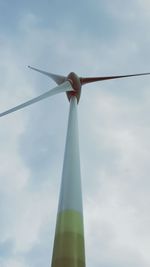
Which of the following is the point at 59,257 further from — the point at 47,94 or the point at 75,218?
the point at 47,94

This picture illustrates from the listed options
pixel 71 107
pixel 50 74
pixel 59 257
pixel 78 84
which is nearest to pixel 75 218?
pixel 59 257

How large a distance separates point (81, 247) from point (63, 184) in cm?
378

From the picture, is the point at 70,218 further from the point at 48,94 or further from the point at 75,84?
the point at 75,84

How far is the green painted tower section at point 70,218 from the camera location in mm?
17739

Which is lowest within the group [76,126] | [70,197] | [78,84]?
[70,197]

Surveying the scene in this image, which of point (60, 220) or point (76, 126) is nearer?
point (60, 220)

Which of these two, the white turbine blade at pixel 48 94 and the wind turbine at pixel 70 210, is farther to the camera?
the white turbine blade at pixel 48 94

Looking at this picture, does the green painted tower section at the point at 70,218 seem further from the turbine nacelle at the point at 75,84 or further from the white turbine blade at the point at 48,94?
the turbine nacelle at the point at 75,84

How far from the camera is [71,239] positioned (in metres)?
18.3

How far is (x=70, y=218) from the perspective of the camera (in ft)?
62.6

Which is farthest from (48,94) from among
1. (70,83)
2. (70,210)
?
(70,210)

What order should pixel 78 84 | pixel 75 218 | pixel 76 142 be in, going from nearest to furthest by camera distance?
pixel 75 218 < pixel 76 142 < pixel 78 84

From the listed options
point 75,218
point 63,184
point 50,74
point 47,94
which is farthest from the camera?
point 50,74

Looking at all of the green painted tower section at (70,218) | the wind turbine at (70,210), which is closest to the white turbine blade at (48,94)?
the wind turbine at (70,210)
